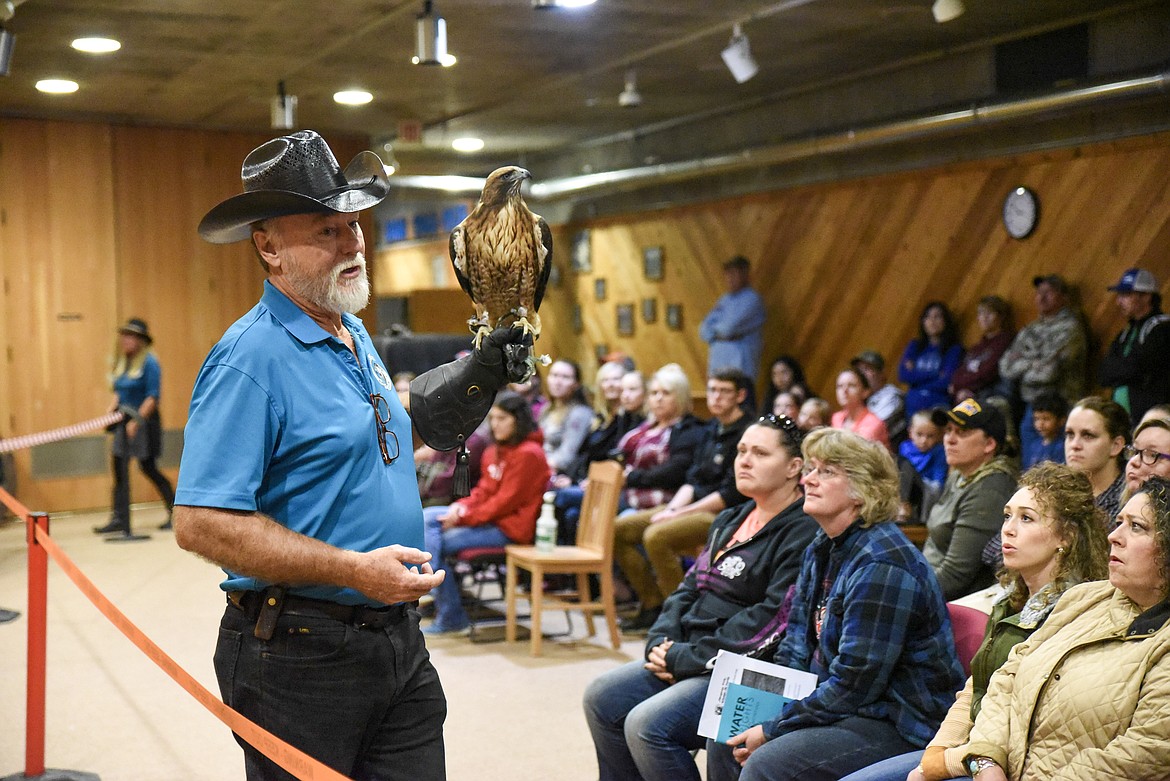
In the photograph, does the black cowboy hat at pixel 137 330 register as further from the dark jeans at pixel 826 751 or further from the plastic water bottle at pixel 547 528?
the dark jeans at pixel 826 751

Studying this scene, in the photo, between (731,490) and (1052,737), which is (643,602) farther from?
(1052,737)

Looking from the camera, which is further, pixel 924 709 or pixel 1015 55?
pixel 1015 55

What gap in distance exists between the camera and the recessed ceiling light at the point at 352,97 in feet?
27.8

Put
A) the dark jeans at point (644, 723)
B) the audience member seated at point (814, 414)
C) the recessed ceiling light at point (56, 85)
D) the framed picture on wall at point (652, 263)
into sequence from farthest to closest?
the framed picture on wall at point (652, 263), the recessed ceiling light at point (56, 85), the audience member seated at point (814, 414), the dark jeans at point (644, 723)

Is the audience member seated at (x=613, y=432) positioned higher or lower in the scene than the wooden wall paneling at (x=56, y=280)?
lower

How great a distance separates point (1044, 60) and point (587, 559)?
4408mm

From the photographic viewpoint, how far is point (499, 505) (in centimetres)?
528

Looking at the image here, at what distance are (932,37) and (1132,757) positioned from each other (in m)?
6.13

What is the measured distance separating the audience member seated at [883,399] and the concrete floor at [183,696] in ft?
8.33

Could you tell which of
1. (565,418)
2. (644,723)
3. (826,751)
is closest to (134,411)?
(565,418)

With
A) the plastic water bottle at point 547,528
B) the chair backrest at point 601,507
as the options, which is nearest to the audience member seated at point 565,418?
the chair backrest at point 601,507

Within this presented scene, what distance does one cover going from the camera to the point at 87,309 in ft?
29.8

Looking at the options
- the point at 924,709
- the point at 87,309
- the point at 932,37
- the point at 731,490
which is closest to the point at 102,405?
the point at 87,309

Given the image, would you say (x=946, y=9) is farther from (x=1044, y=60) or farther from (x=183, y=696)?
(x=183, y=696)
